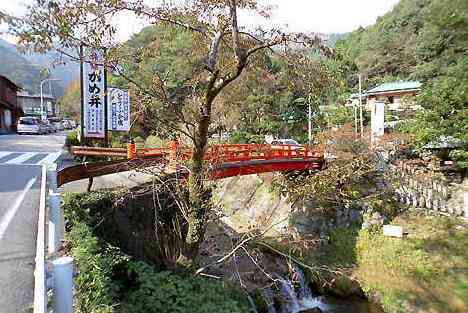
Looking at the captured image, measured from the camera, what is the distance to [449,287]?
11.8m

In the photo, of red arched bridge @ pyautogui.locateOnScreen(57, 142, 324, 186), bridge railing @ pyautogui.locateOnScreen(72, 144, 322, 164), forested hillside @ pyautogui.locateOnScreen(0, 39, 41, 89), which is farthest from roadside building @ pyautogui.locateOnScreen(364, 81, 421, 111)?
forested hillside @ pyautogui.locateOnScreen(0, 39, 41, 89)

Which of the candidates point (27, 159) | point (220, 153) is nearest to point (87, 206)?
point (220, 153)

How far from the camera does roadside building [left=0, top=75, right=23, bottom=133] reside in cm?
3453

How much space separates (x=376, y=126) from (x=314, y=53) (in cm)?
1734

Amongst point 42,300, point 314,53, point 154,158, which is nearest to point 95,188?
point 154,158

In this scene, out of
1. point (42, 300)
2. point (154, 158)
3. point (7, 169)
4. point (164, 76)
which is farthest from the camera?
point (7, 169)

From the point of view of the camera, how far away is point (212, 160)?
940 cm

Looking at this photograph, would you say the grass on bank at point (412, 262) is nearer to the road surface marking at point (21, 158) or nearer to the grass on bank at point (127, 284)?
the grass on bank at point (127, 284)

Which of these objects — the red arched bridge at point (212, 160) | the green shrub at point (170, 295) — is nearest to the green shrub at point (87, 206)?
the red arched bridge at point (212, 160)

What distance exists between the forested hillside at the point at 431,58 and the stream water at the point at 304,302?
8.52 m

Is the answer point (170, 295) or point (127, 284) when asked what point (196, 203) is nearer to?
point (170, 295)

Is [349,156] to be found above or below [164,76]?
below

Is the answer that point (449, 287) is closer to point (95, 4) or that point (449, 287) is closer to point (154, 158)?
point (154, 158)

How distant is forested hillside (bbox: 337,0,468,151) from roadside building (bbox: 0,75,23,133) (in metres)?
32.6
